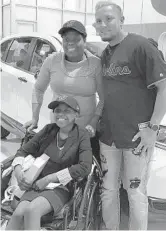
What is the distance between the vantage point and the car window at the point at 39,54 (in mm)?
4016

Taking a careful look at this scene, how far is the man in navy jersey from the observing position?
2.09m

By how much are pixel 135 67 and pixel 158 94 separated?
8.1 inches

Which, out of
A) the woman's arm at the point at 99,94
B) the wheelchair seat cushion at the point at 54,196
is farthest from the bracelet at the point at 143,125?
the wheelchair seat cushion at the point at 54,196

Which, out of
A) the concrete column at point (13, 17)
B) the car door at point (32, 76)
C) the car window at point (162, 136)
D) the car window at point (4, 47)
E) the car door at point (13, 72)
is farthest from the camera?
the concrete column at point (13, 17)

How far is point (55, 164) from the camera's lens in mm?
2270

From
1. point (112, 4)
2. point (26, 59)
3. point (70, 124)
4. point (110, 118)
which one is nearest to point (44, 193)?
point (70, 124)

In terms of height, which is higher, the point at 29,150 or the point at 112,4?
the point at 112,4

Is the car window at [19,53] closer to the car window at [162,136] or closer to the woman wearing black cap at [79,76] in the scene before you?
the woman wearing black cap at [79,76]

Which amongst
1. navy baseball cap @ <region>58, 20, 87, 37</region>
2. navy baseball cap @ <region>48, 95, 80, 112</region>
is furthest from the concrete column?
navy baseball cap @ <region>48, 95, 80, 112</region>

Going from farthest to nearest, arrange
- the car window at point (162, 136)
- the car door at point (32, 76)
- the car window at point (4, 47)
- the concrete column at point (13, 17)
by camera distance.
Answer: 1. the concrete column at point (13, 17)
2. the car window at point (4, 47)
3. the car door at point (32, 76)
4. the car window at point (162, 136)

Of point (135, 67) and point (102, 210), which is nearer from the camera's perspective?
point (135, 67)

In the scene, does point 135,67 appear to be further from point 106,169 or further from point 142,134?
point 106,169

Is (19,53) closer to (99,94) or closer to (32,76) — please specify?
(32,76)

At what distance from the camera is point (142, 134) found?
216 centimetres
